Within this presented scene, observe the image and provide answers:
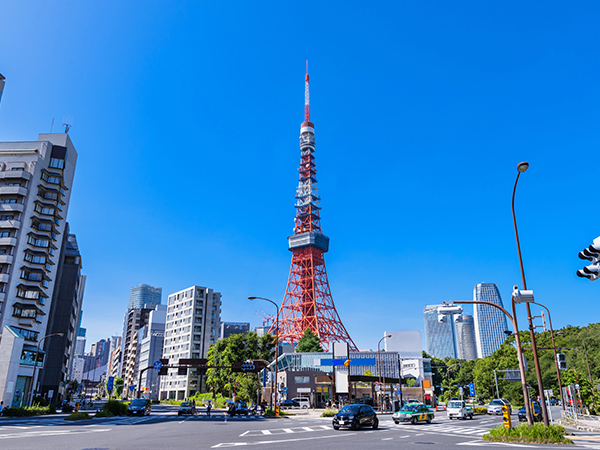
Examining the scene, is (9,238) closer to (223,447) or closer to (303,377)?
(303,377)

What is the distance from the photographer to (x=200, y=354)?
109m

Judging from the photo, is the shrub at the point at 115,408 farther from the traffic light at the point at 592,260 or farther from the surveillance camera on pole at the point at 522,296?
the traffic light at the point at 592,260

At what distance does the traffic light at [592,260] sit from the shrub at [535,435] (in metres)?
11.0

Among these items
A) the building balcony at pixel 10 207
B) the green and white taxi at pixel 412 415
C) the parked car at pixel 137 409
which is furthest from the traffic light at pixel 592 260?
the building balcony at pixel 10 207

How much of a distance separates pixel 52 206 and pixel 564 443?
71.8 metres

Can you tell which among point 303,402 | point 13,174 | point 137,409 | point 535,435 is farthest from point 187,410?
point 13,174

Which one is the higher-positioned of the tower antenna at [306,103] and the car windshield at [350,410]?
the tower antenna at [306,103]

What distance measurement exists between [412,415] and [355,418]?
898 centimetres

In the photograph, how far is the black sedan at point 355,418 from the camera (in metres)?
25.8

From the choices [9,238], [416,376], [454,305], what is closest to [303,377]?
[416,376]

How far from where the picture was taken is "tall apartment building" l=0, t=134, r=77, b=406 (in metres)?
61.5

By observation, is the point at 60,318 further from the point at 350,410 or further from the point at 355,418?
the point at 355,418

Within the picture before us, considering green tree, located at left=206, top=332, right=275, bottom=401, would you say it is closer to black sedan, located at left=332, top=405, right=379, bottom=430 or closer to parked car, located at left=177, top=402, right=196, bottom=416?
parked car, located at left=177, top=402, right=196, bottom=416

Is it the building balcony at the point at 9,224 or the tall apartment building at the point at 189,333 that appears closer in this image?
the building balcony at the point at 9,224
